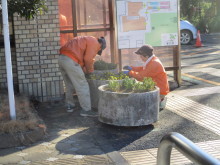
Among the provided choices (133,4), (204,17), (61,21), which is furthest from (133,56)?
(204,17)

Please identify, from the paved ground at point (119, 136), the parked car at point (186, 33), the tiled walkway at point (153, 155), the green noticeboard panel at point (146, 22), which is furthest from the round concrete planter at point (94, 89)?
the parked car at point (186, 33)

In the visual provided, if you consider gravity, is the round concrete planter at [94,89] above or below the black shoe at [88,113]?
above

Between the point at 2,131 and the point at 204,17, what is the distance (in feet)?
77.2

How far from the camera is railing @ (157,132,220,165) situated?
2030 mm

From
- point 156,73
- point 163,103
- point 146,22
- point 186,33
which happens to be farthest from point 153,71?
point 186,33

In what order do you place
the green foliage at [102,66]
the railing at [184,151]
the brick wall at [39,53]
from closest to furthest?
the railing at [184,151]
the green foliage at [102,66]
the brick wall at [39,53]

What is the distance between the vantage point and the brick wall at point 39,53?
26.2 feet

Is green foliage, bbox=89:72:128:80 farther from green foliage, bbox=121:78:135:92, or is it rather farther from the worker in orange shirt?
green foliage, bbox=121:78:135:92

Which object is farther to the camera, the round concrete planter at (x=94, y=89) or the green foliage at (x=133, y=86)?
the round concrete planter at (x=94, y=89)

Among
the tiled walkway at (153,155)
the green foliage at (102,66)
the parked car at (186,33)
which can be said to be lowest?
the tiled walkway at (153,155)

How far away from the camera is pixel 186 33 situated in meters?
19.6

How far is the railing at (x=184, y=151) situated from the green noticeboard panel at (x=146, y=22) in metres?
6.47

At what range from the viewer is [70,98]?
298 inches

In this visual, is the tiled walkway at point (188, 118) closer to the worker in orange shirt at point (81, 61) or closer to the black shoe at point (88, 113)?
the black shoe at point (88, 113)
